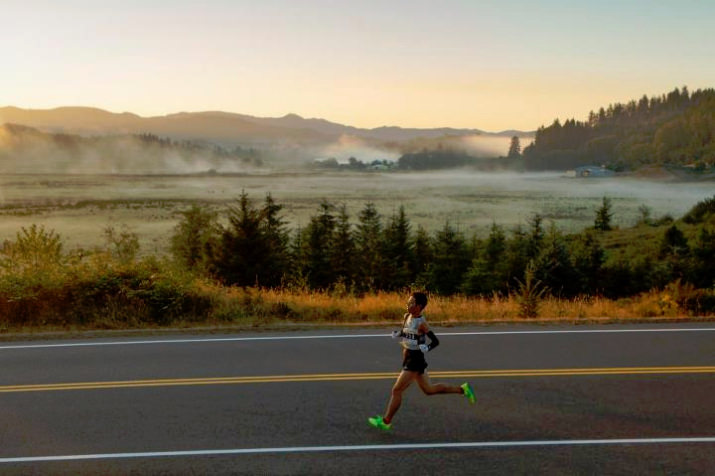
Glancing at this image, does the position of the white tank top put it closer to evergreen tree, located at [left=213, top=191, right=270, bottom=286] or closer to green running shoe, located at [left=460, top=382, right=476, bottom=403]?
green running shoe, located at [left=460, top=382, right=476, bottom=403]

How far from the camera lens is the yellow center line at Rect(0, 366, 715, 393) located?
10.1m

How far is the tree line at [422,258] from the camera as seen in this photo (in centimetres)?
5497

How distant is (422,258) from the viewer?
79188 millimetres

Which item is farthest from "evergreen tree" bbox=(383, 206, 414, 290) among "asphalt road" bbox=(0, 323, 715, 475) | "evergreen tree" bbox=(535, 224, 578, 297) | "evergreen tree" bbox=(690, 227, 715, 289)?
"asphalt road" bbox=(0, 323, 715, 475)

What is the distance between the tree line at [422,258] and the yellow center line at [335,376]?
34.4 metres

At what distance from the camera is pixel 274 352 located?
12117 millimetres

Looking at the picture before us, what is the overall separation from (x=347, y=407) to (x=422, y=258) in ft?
232

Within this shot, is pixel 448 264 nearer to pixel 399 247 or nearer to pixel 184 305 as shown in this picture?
pixel 399 247

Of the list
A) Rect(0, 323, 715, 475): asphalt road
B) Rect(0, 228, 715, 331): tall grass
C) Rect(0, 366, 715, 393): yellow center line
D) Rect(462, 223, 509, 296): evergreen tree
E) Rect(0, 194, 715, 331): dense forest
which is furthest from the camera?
Rect(462, 223, 509, 296): evergreen tree

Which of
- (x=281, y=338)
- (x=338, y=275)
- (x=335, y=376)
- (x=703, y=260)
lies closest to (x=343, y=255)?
(x=338, y=275)

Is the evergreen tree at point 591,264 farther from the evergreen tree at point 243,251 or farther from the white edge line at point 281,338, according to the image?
the white edge line at point 281,338

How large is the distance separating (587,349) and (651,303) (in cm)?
501

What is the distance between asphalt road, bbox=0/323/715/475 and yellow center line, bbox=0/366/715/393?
4cm

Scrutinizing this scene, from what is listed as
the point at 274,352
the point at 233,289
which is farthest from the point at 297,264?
the point at 274,352
